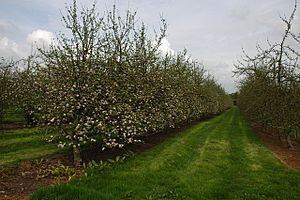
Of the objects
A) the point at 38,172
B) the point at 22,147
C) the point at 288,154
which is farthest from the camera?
the point at 288,154

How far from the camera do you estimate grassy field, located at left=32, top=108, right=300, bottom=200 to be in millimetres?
9898

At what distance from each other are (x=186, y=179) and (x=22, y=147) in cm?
905

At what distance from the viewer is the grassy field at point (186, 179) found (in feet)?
32.5

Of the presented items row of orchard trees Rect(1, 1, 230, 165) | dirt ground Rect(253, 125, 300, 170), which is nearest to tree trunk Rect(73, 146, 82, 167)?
row of orchard trees Rect(1, 1, 230, 165)

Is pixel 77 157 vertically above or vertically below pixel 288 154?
above

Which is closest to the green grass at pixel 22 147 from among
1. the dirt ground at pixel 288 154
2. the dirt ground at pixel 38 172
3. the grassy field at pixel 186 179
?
the dirt ground at pixel 38 172

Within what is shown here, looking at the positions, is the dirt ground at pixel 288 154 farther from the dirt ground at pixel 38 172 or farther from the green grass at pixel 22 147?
the green grass at pixel 22 147

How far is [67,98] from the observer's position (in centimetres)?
1366

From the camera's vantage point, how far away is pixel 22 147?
17.8 metres

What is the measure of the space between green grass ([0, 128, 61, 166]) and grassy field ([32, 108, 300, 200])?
3943 millimetres

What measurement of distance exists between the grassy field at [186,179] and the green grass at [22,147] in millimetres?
3943

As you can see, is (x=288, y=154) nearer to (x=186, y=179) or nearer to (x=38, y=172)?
(x=186, y=179)

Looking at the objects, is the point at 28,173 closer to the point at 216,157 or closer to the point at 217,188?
the point at 217,188

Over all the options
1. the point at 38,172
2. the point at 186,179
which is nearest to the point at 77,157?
the point at 38,172
